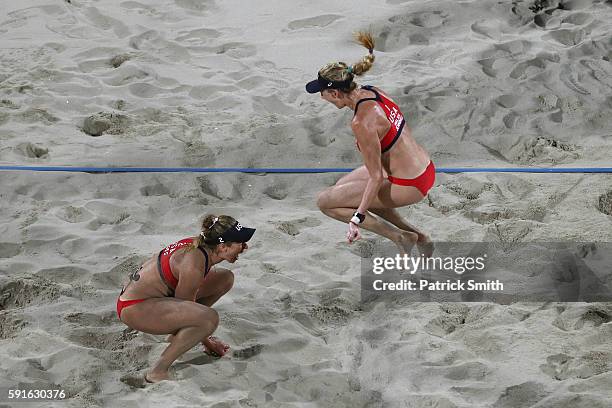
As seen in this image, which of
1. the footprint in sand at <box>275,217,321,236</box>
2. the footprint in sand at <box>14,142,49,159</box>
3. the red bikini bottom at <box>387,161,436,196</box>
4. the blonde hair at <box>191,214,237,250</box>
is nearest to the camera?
the blonde hair at <box>191,214,237,250</box>

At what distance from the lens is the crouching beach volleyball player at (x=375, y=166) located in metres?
5.03

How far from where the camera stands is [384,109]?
511cm

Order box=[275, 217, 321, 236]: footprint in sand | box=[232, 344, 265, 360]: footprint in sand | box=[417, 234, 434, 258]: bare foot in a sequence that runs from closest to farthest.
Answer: box=[232, 344, 265, 360]: footprint in sand < box=[417, 234, 434, 258]: bare foot < box=[275, 217, 321, 236]: footprint in sand

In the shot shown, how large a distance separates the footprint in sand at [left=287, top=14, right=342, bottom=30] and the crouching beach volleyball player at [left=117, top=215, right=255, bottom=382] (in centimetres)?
421

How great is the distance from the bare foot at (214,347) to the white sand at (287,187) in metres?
0.05

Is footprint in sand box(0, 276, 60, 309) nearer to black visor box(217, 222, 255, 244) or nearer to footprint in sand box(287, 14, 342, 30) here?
black visor box(217, 222, 255, 244)

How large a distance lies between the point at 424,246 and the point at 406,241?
145 millimetres

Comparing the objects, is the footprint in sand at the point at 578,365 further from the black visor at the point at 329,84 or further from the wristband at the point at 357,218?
the black visor at the point at 329,84

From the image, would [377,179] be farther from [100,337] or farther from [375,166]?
[100,337]

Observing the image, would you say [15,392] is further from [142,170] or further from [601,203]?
[601,203]

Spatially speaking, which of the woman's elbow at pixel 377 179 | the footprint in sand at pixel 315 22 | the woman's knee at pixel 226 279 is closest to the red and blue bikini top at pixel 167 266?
the woman's knee at pixel 226 279

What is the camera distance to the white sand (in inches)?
178

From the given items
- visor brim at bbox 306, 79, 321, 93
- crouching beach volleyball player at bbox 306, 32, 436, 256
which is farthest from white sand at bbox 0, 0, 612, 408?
visor brim at bbox 306, 79, 321, 93

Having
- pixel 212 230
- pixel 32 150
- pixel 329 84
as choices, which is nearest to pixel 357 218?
pixel 329 84
